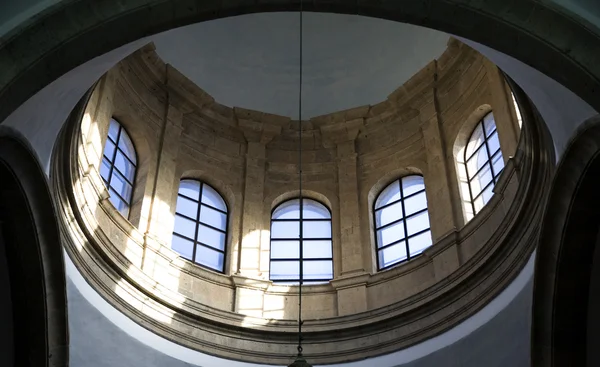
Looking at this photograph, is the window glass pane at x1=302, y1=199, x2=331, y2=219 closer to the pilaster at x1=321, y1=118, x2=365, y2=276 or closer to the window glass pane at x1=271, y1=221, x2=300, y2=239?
the window glass pane at x1=271, y1=221, x2=300, y2=239

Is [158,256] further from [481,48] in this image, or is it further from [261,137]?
[481,48]

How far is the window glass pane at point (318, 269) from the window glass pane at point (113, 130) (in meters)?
3.81

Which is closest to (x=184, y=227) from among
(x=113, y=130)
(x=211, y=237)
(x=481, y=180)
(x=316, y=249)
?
(x=211, y=237)

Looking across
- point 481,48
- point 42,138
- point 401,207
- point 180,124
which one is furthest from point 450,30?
point 180,124

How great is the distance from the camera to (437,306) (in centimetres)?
1330

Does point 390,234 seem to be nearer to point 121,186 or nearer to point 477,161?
point 477,161

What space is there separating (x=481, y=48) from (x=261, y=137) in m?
8.40

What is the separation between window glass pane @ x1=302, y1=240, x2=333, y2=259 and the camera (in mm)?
15633

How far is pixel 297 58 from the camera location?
58.1 ft

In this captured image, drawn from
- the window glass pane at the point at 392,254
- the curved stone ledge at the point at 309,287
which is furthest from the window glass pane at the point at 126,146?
the window glass pane at the point at 392,254

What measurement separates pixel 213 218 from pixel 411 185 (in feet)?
11.4

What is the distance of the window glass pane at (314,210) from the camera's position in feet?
53.5

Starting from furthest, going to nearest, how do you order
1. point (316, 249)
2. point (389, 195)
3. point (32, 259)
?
point (389, 195) < point (316, 249) < point (32, 259)

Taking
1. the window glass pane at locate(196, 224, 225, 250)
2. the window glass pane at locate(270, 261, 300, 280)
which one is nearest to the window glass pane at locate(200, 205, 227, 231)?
the window glass pane at locate(196, 224, 225, 250)
